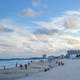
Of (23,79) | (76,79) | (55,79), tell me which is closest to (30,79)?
(23,79)

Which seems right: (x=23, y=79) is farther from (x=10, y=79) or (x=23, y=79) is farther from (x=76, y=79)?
(x=76, y=79)

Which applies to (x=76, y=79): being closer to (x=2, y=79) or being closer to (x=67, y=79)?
(x=67, y=79)

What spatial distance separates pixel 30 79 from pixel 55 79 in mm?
3003

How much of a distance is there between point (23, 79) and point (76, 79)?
6.23 m

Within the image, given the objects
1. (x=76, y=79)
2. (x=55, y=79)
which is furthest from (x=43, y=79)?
(x=76, y=79)

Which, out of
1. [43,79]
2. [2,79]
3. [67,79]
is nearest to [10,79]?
[2,79]

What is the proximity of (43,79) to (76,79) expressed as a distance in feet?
12.7

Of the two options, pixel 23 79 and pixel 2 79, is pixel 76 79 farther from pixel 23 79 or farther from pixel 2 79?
pixel 2 79

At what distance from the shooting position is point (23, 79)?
31.1 m

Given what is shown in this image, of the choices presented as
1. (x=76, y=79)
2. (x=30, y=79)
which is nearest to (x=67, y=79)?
(x=76, y=79)

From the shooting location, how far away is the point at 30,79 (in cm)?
3098

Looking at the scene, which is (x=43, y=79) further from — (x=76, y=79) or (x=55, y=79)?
(x=76, y=79)

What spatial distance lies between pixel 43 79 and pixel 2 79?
5.03 m

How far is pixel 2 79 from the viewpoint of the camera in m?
32.0
